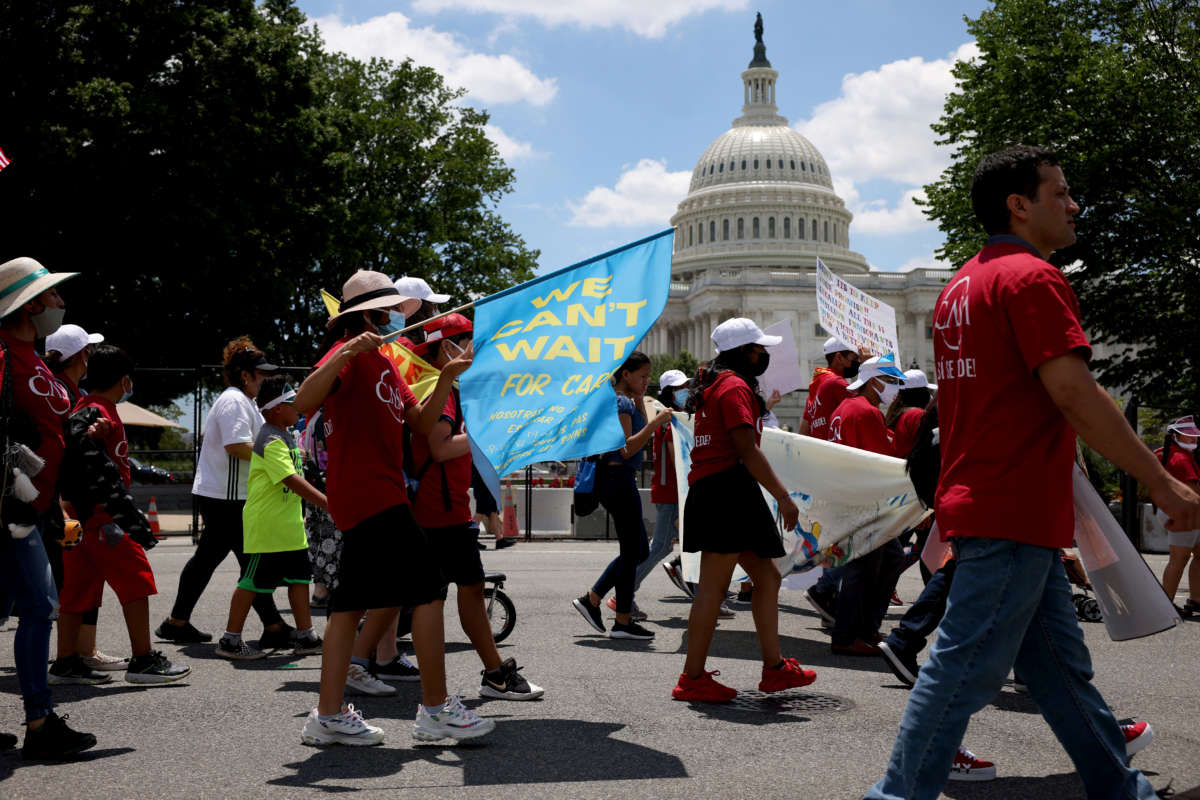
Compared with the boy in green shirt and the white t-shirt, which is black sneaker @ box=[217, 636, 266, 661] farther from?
the white t-shirt

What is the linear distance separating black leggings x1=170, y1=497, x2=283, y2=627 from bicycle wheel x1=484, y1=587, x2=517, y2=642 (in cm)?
125

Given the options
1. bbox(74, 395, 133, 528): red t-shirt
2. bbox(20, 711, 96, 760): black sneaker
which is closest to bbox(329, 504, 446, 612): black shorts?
bbox(20, 711, 96, 760): black sneaker

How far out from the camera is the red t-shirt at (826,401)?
330 inches

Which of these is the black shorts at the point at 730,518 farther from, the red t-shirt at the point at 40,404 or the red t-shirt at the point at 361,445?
the red t-shirt at the point at 40,404

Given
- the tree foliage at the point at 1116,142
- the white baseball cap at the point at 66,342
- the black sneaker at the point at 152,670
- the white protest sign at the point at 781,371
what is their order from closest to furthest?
1. the black sneaker at the point at 152,670
2. the white baseball cap at the point at 66,342
3. the white protest sign at the point at 781,371
4. the tree foliage at the point at 1116,142

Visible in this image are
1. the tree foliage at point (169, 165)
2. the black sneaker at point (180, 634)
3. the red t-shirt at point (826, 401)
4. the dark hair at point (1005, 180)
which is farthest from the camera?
the tree foliage at point (169, 165)

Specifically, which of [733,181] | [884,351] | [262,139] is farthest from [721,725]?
[733,181]

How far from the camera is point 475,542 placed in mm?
5613

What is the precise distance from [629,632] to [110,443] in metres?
3.35

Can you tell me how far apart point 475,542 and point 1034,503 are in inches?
116

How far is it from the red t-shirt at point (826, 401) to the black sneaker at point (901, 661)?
9.49ft

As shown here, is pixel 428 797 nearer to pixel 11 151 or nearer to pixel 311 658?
pixel 311 658

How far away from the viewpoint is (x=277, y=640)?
7.27 m

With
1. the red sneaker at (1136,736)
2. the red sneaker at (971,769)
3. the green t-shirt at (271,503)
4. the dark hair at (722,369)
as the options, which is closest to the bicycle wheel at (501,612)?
the green t-shirt at (271,503)
